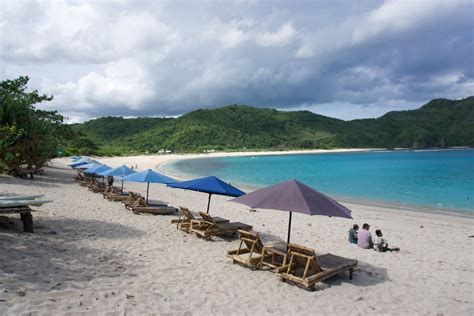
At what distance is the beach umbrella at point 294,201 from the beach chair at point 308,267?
84 cm

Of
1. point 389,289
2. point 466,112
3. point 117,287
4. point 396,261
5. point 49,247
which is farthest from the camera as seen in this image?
point 466,112

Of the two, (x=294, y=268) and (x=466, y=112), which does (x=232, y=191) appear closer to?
(x=294, y=268)

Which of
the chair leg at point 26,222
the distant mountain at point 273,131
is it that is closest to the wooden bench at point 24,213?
the chair leg at point 26,222

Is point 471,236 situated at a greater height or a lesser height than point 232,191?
lesser

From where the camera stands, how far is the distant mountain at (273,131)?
14900 cm

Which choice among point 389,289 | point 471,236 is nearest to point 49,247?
point 389,289

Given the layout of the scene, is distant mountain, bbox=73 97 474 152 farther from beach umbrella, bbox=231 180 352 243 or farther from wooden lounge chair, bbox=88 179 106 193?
beach umbrella, bbox=231 180 352 243

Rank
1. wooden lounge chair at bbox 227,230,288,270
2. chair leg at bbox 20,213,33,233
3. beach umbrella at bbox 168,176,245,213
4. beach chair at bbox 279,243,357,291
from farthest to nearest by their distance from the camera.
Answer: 1. beach umbrella at bbox 168,176,245,213
2. chair leg at bbox 20,213,33,233
3. wooden lounge chair at bbox 227,230,288,270
4. beach chair at bbox 279,243,357,291

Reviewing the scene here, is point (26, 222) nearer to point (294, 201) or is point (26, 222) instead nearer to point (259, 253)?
point (259, 253)

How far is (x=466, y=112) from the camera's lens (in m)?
171

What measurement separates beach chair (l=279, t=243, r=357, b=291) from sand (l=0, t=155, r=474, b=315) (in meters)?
0.21

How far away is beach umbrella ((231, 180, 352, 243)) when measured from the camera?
7.39 meters

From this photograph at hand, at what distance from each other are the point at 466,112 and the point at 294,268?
7787 inches

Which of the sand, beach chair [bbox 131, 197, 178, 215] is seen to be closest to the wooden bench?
the sand
